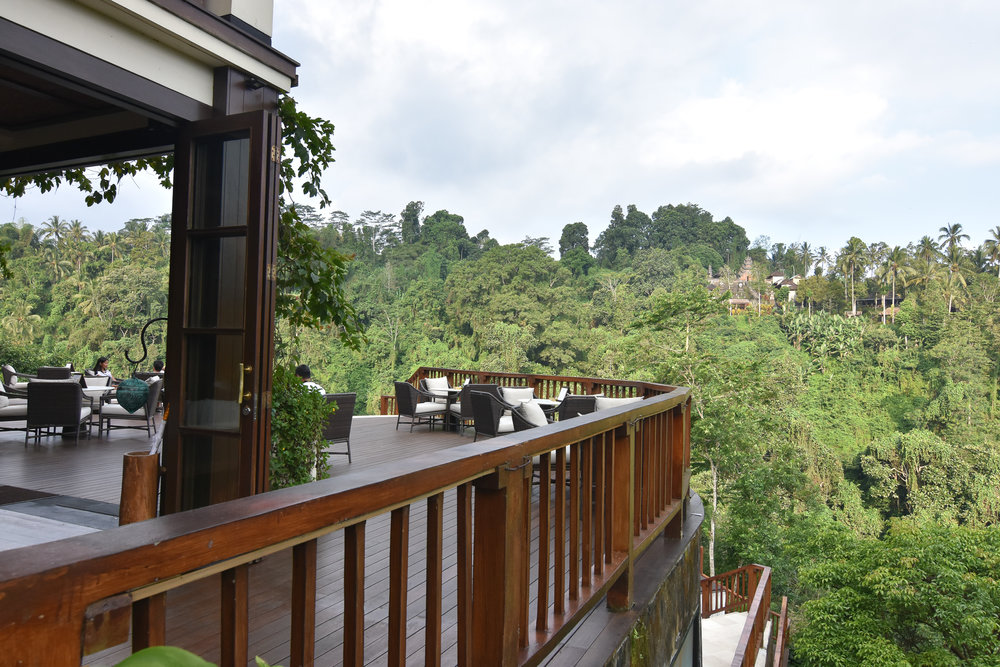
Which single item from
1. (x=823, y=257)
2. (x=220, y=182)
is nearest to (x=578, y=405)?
(x=220, y=182)

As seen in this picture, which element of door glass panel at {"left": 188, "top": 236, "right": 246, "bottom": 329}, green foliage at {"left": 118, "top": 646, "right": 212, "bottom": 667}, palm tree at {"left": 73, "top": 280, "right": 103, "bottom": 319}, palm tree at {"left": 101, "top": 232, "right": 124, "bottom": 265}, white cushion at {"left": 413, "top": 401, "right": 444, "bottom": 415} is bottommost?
white cushion at {"left": 413, "top": 401, "right": 444, "bottom": 415}

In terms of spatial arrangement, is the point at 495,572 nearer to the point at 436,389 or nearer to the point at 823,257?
the point at 436,389

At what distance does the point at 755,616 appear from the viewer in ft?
25.4

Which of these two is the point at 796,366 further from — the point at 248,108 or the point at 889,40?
the point at 248,108

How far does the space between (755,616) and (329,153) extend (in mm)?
7195

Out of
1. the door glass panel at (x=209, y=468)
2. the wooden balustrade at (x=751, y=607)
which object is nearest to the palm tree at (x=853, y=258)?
the wooden balustrade at (x=751, y=607)

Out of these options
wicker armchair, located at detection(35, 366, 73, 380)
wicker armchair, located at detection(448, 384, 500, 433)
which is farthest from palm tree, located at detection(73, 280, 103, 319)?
wicker armchair, located at detection(448, 384, 500, 433)

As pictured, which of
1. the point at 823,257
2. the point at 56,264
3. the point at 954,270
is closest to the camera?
the point at 56,264

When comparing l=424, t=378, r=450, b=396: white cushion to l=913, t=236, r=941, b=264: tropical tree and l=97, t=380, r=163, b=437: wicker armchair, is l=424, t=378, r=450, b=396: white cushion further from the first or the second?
l=913, t=236, r=941, b=264: tropical tree

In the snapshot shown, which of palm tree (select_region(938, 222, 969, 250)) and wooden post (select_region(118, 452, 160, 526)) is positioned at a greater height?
palm tree (select_region(938, 222, 969, 250))

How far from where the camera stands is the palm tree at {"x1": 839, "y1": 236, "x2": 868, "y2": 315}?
52.8 m

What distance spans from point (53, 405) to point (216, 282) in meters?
4.46

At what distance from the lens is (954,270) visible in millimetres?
47906

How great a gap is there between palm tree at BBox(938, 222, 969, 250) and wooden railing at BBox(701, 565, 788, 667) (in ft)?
159
